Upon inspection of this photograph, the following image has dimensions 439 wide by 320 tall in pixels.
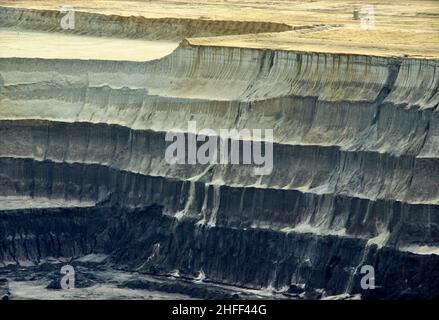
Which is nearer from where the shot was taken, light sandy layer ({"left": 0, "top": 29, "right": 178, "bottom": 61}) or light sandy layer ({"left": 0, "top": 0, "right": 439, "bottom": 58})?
light sandy layer ({"left": 0, "top": 0, "right": 439, "bottom": 58})

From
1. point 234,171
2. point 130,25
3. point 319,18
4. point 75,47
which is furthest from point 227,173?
point 319,18

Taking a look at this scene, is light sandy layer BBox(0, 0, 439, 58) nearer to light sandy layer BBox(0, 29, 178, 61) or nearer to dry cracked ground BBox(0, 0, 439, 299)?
dry cracked ground BBox(0, 0, 439, 299)

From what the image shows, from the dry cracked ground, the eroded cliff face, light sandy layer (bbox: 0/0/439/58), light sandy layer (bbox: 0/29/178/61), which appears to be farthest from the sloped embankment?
the eroded cliff face

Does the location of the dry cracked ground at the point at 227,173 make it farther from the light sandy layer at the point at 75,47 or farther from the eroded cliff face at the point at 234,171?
the light sandy layer at the point at 75,47

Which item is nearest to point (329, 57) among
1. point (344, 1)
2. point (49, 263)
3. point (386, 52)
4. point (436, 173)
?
point (386, 52)

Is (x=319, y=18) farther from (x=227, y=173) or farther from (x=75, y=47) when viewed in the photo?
(x=227, y=173)

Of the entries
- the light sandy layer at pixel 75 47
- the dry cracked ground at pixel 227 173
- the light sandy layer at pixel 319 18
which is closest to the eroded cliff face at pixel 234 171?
the dry cracked ground at pixel 227 173
